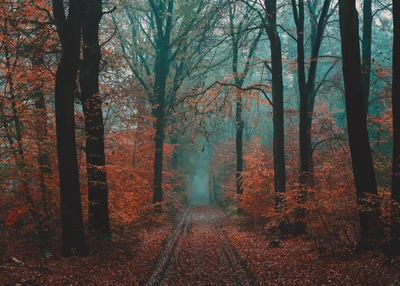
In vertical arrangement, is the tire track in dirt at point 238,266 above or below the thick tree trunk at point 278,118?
below

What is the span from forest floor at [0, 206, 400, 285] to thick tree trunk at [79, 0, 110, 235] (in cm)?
90

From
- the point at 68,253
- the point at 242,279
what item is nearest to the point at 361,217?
the point at 242,279

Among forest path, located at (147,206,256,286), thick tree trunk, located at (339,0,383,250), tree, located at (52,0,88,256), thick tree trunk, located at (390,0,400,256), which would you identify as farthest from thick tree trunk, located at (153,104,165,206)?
thick tree trunk, located at (390,0,400,256)

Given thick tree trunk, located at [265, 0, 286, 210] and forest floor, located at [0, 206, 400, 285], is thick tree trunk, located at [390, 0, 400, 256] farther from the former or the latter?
thick tree trunk, located at [265, 0, 286, 210]

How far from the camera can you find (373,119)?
38.5 ft

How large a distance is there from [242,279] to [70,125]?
5.60 metres

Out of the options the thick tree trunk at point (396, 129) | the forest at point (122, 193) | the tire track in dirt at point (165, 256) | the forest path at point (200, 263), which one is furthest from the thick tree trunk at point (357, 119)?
the tire track in dirt at point (165, 256)

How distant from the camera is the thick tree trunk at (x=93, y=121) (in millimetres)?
9242

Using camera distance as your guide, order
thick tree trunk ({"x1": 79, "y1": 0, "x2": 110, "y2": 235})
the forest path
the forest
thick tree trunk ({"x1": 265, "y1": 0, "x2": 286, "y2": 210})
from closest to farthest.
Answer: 1. the forest
2. the forest path
3. thick tree trunk ({"x1": 79, "y1": 0, "x2": 110, "y2": 235})
4. thick tree trunk ({"x1": 265, "y1": 0, "x2": 286, "y2": 210})

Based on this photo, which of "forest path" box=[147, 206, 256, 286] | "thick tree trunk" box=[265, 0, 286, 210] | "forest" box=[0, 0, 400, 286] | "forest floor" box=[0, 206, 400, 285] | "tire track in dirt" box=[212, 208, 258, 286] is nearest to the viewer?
"forest floor" box=[0, 206, 400, 285]

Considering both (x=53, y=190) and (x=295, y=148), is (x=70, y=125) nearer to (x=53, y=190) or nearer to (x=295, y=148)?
(x=53, y=190)

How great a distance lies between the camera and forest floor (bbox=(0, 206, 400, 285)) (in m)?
5.87

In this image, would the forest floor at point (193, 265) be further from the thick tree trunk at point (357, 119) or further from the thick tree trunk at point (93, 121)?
the thick tree trunk at point (93, 121)

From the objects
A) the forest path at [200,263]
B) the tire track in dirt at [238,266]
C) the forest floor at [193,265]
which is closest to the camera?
the forest floor at [193,265]
